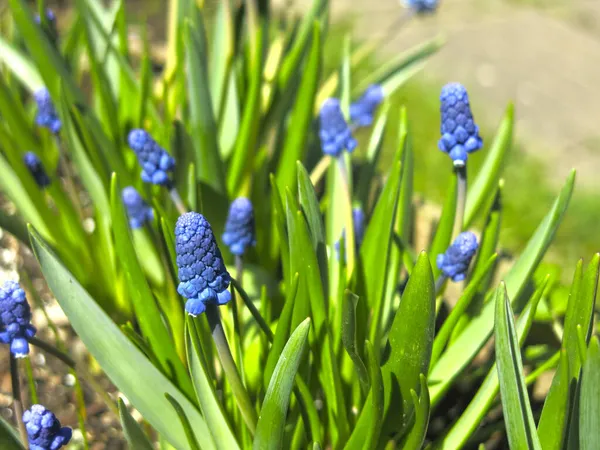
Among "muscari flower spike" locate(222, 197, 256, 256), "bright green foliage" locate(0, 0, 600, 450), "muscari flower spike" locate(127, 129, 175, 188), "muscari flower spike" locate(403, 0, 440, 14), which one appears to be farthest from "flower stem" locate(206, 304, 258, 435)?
"muscari flower spike" locate(403, 0, 440, 14)

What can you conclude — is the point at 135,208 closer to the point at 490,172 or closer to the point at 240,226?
the point at 240,226

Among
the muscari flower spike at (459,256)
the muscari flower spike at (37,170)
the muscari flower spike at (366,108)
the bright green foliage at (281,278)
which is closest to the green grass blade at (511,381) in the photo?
the bright green foliage at (281,278)

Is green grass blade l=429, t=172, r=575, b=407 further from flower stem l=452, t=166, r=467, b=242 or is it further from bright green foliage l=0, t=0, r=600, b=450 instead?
flower stem l=452, t=166, r=467, b=242

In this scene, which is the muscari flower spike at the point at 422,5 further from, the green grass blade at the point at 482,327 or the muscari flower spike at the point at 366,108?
the green grass blade at the point at 482,327

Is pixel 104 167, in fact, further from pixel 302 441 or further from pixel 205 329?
pixel 302 441

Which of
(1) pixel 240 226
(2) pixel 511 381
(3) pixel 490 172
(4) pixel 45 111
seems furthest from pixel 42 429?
(3) pixel 490 172

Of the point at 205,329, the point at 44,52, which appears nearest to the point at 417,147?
the point at 44,52
